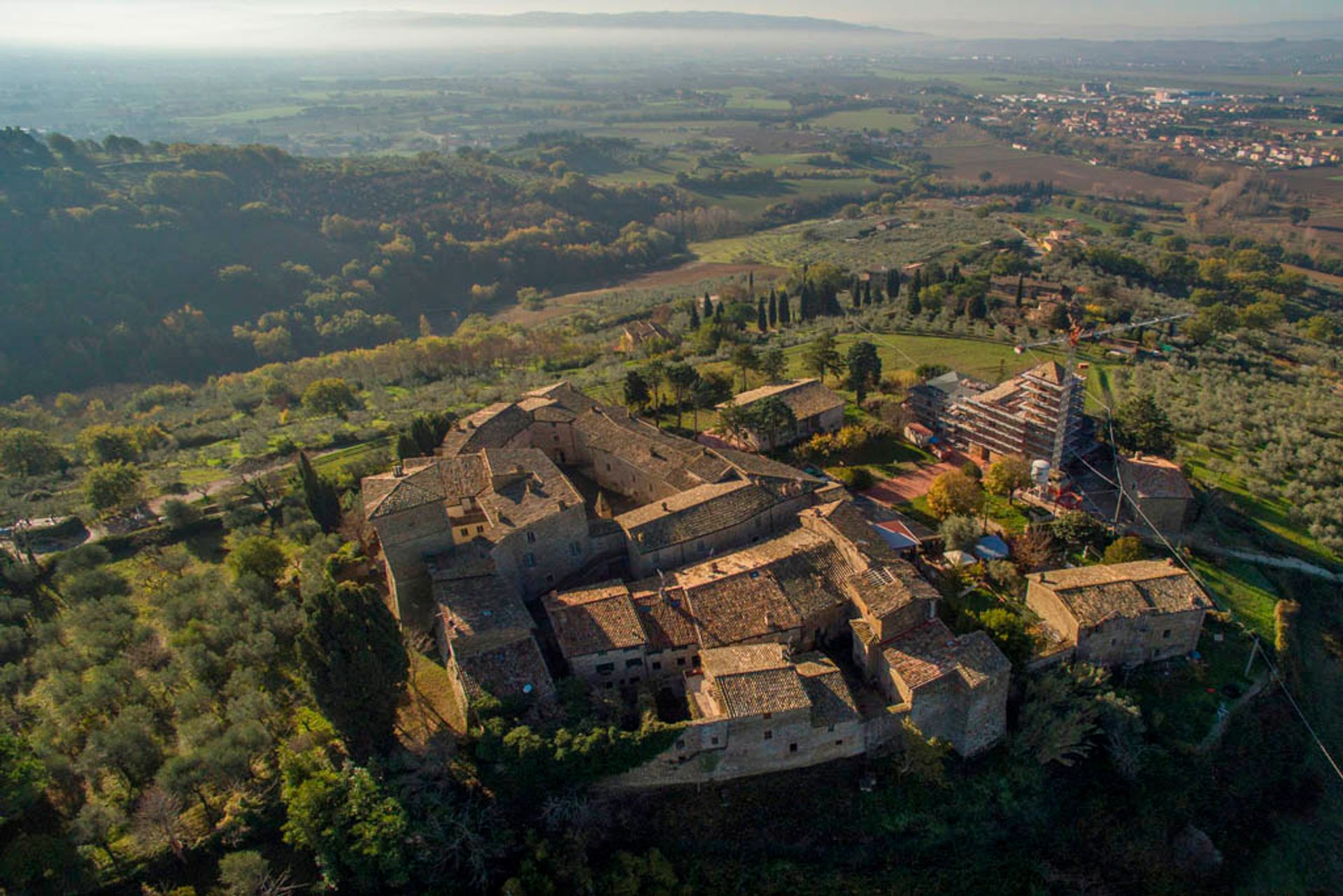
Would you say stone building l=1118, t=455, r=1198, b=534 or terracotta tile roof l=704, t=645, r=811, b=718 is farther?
stone building l=1118, t=455, r=1198, b=534

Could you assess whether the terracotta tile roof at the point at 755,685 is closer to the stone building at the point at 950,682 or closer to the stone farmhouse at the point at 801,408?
the stone building at the point at 950,682


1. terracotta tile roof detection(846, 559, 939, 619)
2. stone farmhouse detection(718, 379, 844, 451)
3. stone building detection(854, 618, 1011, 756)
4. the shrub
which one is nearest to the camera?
stone building detection(854, 618, 1011, 756)

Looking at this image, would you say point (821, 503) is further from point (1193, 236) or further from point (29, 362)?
point (1193, 236)

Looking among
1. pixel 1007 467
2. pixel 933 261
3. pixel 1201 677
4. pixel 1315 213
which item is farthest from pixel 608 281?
pixel 1315 213

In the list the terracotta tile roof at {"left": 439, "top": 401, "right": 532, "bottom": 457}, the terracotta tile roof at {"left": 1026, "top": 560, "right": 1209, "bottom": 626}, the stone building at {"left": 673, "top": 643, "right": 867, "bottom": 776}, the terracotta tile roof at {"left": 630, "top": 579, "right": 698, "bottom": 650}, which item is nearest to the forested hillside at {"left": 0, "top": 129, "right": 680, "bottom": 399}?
the terracotta tile roof at {"left": 439, "top": 401, "right": 532, "bottom": 457}

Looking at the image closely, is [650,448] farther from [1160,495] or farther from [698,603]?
[1160,495]

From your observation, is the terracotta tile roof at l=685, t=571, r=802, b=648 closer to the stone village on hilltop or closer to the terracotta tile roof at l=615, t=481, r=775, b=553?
the stone village on hilltop

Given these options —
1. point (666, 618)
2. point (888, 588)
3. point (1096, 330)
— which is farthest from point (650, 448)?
point (1096, 330)
